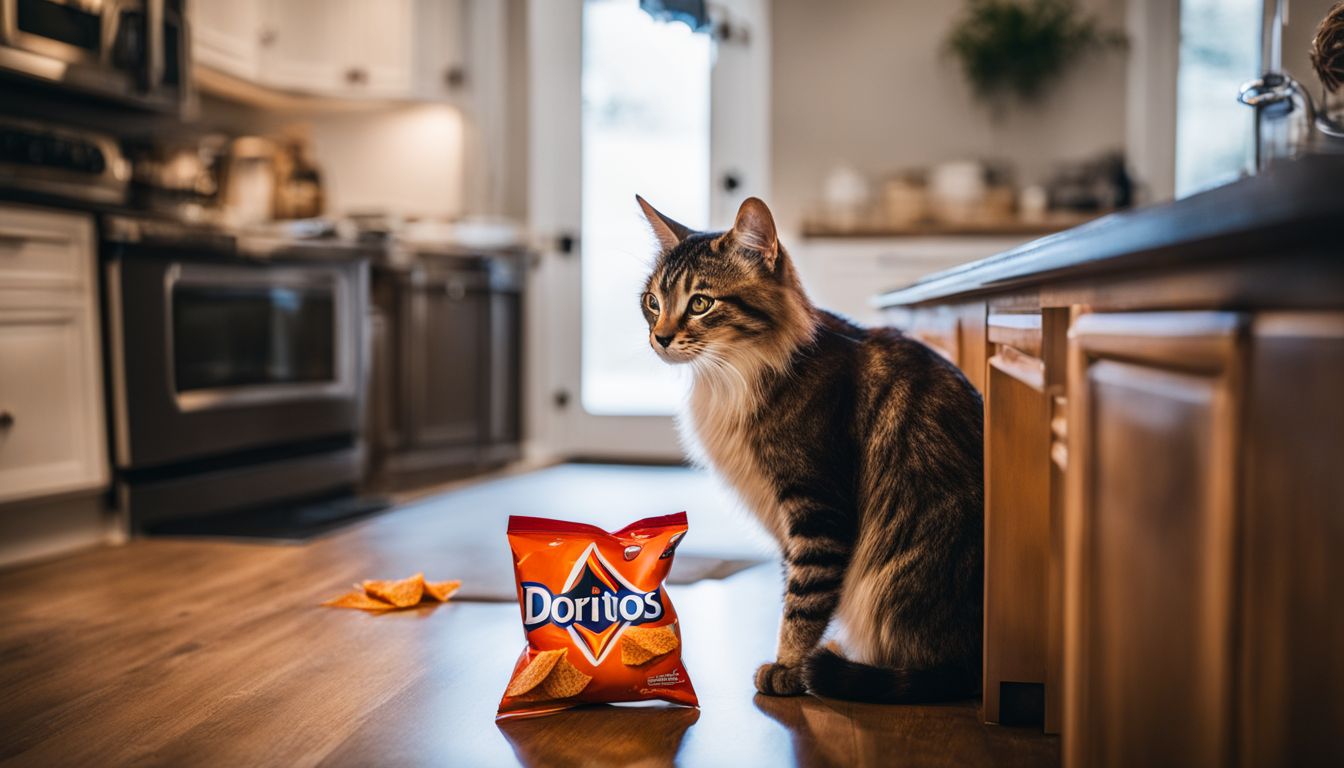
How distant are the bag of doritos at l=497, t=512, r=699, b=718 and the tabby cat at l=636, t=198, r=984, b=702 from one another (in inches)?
8.4

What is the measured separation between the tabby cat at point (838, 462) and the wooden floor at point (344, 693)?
0.09 metres

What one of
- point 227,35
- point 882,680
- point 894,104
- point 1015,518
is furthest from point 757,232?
point 894,104

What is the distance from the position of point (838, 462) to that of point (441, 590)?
1120 millimetres

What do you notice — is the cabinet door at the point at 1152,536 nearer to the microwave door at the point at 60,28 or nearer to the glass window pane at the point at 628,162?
the microwave door at the point at 60,28

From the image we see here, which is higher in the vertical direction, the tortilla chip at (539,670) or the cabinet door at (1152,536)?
the cabinet door at (1152,536)

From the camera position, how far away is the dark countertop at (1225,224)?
1.71 feet

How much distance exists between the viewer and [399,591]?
2264 millimetres

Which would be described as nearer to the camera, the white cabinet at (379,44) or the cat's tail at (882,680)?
the cat's tail at (882,680)

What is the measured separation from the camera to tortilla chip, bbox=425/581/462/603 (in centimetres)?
230

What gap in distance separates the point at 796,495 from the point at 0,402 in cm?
217

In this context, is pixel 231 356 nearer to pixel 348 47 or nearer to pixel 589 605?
pixel 348 47

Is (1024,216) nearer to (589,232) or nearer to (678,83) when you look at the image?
(678,83)

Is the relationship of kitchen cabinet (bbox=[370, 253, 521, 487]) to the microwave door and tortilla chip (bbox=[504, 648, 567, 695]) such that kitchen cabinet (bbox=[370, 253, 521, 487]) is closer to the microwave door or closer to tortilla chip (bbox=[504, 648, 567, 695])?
the microwave door

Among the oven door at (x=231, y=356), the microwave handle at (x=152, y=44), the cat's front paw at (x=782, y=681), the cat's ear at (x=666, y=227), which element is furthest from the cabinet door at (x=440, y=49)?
the cat's front paw at (x=782, y=681)
